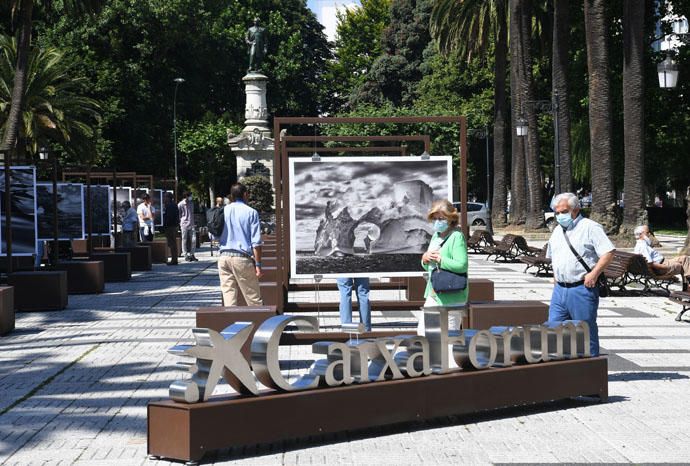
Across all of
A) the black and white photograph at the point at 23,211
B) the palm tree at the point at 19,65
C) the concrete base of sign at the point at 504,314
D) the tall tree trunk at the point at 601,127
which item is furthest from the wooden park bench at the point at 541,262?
the palm tree at the point at 19,65

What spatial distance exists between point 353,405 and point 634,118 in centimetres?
2373

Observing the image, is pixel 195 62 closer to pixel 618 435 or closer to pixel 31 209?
pixel 31 209

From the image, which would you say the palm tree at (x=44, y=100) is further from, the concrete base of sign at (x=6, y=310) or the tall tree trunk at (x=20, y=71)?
the concrete base of sign at (x=6, y=310)

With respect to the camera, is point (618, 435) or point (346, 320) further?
point (346, 320)

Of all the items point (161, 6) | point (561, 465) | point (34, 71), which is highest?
point (161, 6)

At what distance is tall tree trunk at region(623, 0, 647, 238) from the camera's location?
30.2 meters

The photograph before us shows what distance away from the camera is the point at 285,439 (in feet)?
25.5

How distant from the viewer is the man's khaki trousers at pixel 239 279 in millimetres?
13172

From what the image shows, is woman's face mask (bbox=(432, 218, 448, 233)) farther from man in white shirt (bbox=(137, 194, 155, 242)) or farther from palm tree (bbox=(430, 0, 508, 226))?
palm tree (bbox=(430, 0, 508, 226))

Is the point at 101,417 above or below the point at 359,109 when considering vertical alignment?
below

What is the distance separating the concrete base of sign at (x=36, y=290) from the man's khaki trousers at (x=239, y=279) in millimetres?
5255

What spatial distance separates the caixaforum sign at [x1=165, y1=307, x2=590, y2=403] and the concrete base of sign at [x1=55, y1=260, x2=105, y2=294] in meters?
12.7

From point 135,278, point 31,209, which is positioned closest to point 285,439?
point 31,209

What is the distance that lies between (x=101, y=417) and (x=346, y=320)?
4.10 m
